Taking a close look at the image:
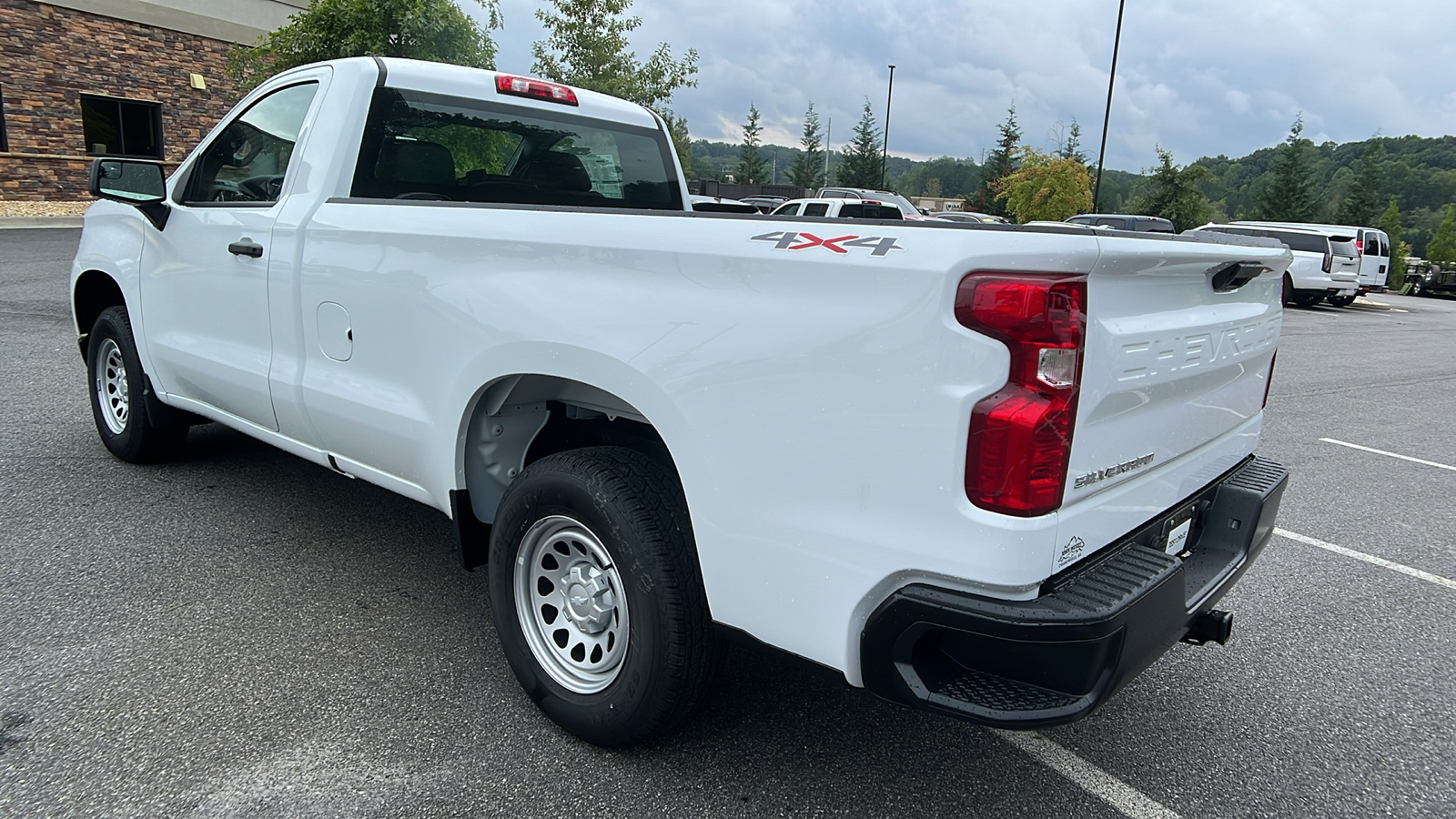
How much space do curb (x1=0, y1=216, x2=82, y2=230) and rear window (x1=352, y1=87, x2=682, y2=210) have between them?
21.2m

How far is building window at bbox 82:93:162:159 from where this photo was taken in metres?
23.1

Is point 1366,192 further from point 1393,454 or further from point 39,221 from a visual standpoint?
point 39,221

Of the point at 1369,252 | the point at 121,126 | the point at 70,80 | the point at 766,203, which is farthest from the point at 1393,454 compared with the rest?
the point at 121,126

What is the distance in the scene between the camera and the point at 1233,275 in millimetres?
2402

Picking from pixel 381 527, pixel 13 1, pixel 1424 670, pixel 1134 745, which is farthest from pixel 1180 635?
pixel 13 1

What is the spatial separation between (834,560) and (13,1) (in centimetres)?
2662

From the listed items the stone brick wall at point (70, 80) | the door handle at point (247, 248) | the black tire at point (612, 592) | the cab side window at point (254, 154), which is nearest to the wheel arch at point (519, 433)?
the black tire at point (612, 592)

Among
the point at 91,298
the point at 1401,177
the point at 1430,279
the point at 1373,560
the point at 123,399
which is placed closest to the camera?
the point at 1373,560

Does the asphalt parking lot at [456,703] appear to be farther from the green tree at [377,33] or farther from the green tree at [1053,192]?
the green tree at [1053,192]

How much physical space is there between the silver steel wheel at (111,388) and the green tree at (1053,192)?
34.4 m

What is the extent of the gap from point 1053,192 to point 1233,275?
35.9 metres

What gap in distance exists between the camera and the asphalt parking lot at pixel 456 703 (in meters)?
2.47

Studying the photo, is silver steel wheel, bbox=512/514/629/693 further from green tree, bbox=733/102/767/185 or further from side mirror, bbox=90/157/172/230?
green tree, bbox=733/102/767/185

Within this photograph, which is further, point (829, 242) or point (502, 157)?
point (502, 157)
